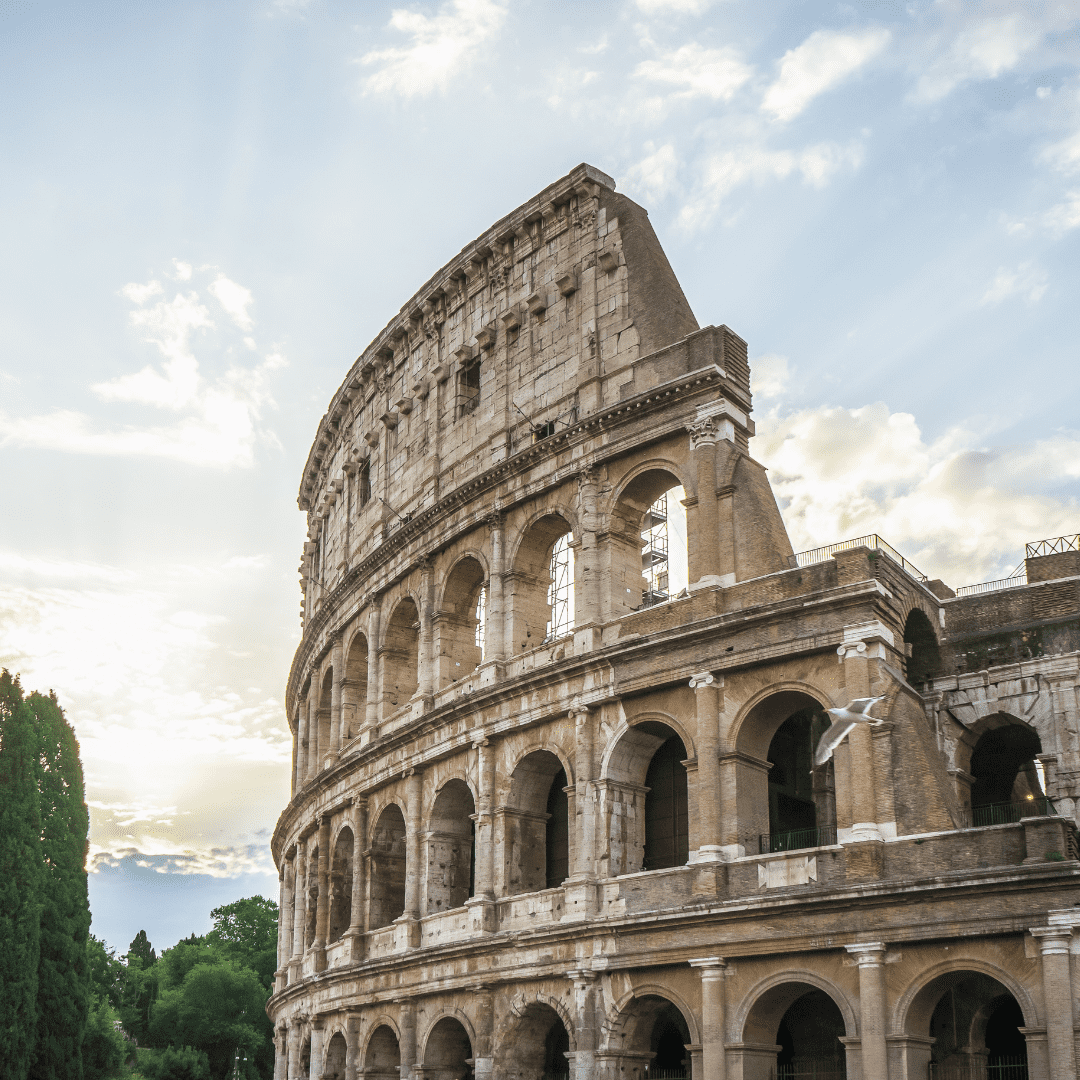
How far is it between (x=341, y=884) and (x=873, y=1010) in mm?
16381

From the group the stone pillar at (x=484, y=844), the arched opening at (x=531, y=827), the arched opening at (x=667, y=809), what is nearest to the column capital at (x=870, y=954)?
the arched opening at (x=667, y=809)

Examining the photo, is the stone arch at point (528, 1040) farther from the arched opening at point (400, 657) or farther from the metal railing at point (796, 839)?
the arched opening at point (400, 657)

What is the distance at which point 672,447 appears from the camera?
24.1 meters

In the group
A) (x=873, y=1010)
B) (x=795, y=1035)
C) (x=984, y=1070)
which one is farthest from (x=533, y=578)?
(x=984, y=1070)

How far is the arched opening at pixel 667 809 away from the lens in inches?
922

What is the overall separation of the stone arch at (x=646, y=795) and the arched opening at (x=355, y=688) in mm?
11082

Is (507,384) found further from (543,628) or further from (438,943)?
(438,943)

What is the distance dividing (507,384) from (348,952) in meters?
12.8

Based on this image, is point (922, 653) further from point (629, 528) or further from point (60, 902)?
point (60, 902)

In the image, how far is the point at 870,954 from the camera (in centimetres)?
1855

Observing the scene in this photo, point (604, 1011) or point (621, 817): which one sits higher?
point (621, 817)

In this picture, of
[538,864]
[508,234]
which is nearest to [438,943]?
[538,864]

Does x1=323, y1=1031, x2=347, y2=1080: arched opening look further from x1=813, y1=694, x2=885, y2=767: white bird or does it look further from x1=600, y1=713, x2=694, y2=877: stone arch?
x1=813, y1=694, x2=885, y2=767: white bird

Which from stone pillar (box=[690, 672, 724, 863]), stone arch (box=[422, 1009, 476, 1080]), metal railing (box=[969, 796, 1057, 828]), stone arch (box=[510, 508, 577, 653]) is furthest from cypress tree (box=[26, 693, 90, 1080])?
metal railing (box=[969, 796, 1057, 828])
